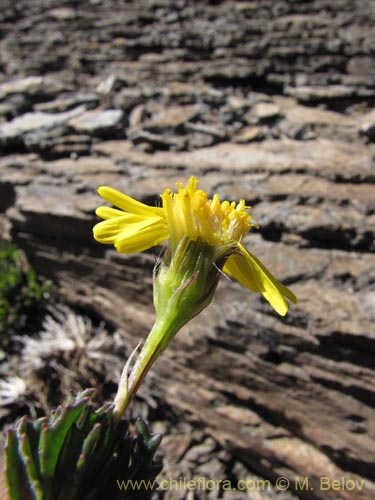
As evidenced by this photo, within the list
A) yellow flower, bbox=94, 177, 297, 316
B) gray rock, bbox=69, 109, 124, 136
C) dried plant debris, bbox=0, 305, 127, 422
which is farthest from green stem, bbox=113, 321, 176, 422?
gray rock, bbox=69, 109, 124, 136

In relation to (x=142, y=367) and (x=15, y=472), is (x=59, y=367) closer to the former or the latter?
(x=15, y=472)

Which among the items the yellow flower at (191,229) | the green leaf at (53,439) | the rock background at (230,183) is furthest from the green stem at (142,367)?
the rock background at (230,183)

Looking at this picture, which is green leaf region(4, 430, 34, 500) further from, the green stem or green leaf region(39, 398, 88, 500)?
the green stem

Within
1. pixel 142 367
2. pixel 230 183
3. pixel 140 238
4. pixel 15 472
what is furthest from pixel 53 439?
pixel 230 183

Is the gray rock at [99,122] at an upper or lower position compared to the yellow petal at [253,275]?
lower

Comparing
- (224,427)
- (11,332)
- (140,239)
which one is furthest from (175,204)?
(11,332)

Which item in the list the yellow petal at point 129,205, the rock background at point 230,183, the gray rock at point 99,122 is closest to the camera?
the yellow petal at point 129,205

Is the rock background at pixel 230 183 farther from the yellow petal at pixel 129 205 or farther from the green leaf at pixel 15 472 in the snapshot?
the green leaf at pixel 15 472
